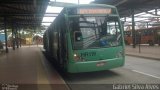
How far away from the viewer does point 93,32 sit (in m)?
12.5

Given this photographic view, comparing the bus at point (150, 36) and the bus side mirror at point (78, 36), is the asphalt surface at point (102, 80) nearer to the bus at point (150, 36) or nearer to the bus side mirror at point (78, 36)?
the bus side mirror at point (78, 36)

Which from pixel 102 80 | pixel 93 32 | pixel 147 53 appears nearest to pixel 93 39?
pixel 93 32

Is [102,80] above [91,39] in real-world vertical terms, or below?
below

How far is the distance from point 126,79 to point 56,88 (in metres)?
2.99

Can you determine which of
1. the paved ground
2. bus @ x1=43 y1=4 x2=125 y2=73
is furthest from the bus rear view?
the paved ground

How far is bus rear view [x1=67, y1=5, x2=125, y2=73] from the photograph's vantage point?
483 inches

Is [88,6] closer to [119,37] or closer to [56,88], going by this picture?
[119,37]

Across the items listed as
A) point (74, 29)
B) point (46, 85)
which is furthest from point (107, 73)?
point (46, 85)

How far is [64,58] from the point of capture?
43.2 feet

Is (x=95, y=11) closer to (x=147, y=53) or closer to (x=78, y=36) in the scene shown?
(x=78, y=36)

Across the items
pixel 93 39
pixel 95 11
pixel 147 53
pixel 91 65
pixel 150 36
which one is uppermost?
pixel 95 11

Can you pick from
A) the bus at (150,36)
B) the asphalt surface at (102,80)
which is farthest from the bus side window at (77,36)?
the bus at (150,36)

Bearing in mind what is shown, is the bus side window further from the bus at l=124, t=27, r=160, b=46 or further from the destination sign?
the bus at l=124, t=27, r=160, b=46

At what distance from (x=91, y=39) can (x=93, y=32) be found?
0.30m
